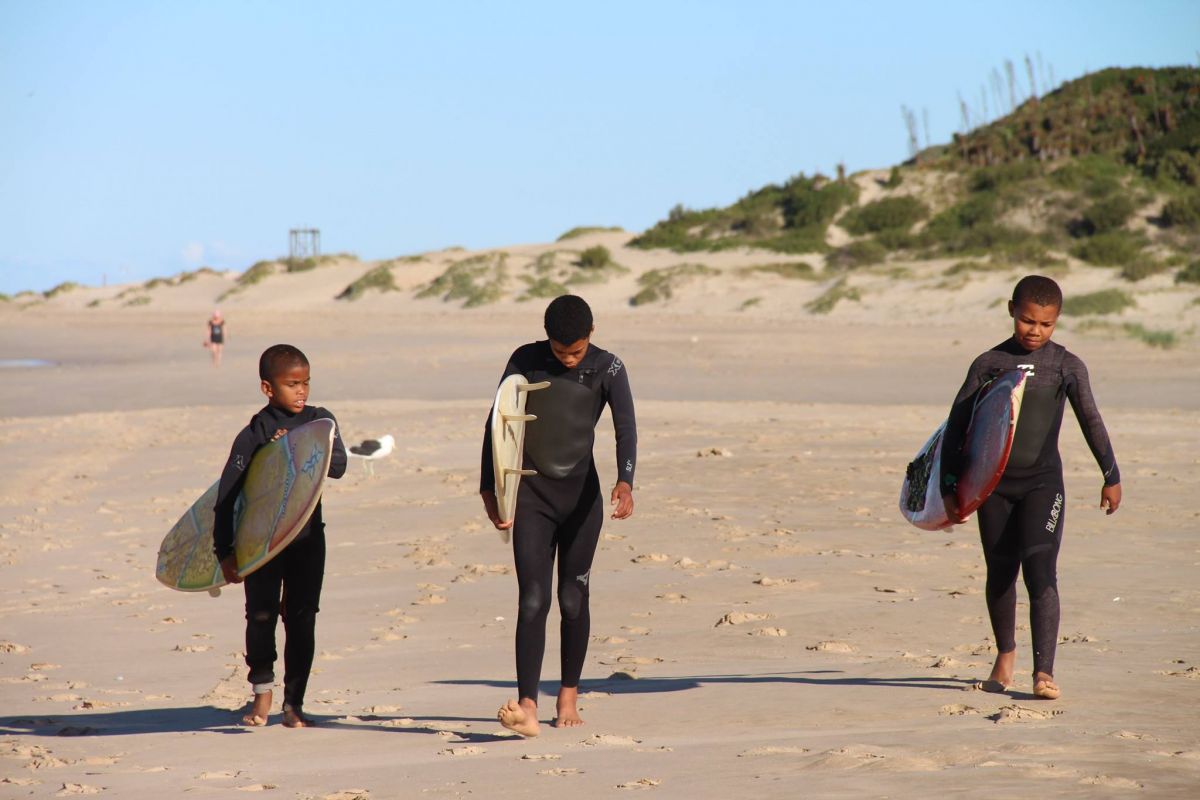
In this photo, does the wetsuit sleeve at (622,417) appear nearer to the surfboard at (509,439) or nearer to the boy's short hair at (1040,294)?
the surfboard at (509,439)

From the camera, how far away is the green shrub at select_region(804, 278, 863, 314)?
35.6 m

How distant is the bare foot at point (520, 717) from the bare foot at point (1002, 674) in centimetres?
180

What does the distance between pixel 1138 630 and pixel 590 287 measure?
1515 inches

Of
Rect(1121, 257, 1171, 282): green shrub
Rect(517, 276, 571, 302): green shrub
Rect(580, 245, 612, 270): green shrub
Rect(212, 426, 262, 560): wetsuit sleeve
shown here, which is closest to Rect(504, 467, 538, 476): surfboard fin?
Rect(212, 426, 262, 560): wetsuit sleeve

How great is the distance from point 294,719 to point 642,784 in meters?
1.79

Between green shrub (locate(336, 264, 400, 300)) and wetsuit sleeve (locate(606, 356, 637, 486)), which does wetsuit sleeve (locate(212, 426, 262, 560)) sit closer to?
wetsuit sleeve (locate(606, 356, 637, 486))

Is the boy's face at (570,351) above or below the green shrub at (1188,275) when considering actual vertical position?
below

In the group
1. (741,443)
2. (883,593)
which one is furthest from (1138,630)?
(741,443)

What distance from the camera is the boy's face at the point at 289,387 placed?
18.8 ft

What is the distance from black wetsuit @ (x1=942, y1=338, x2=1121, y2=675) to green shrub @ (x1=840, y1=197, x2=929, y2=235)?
4530 centimetres

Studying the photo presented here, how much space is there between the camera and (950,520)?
5.93 metres

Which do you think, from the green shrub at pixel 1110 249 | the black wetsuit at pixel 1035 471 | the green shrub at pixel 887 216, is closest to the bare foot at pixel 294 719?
the black wetsuit at pixel 1035 471

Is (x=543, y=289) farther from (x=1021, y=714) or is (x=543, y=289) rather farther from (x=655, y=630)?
(x=1021, y=714)

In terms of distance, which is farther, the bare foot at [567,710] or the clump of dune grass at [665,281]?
the clump of dune grass at [665,281]
